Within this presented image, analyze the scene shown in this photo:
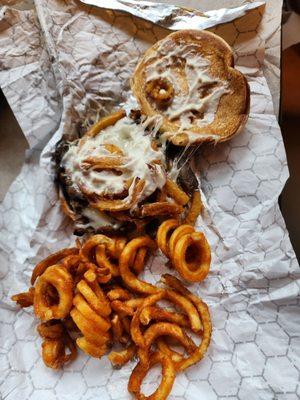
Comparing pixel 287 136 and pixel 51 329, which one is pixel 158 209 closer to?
pixel 51 329

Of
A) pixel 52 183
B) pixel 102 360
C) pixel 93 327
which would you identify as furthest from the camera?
pixel 52 183

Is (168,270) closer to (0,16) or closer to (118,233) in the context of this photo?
(118,233)

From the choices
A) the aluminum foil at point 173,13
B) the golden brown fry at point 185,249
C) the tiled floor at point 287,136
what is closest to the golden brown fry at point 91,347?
the golden brown fry at point 185,249

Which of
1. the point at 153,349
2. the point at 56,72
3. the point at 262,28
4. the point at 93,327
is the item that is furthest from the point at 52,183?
the point at 262,28

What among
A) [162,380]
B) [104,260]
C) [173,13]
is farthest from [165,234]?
[173,13]

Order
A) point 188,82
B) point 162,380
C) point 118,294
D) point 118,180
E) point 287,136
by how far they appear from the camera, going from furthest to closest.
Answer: point 287,136, point 188,82, point 118,180, point 118,294, point 162,380

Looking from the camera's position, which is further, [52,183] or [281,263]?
[52,183]
